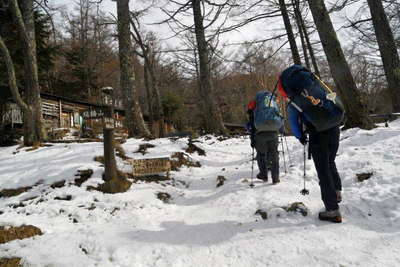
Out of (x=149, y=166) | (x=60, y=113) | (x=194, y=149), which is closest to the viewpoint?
(x=149, y=166)

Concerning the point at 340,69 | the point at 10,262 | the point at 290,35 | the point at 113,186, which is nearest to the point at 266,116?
the point at 113,186

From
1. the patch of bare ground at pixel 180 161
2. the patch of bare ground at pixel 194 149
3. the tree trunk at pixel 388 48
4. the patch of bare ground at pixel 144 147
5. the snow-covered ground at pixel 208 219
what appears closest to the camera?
the snow-covered ground at pixel 208 219

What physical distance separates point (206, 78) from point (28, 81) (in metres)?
7.24

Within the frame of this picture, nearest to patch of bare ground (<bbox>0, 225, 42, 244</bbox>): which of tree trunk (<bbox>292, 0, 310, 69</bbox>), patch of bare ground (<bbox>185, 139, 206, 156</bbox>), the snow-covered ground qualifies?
the snow-covered ground

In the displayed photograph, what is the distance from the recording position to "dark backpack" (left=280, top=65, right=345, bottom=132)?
2.55 metres

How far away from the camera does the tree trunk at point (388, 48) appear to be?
7945mm

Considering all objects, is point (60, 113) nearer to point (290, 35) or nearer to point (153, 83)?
point (153, 83)

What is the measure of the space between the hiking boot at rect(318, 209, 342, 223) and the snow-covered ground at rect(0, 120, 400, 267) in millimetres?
66

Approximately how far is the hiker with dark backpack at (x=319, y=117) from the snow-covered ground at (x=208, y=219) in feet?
1.07

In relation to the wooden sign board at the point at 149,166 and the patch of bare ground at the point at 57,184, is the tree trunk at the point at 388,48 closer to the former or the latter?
the wooden sign board at the point at 149,166

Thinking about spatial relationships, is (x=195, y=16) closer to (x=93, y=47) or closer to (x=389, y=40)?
(x=389, y=40)

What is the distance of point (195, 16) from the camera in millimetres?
11945

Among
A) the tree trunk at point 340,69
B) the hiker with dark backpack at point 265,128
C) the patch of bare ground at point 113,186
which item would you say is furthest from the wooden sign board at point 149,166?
the tree trunk at point 340,69

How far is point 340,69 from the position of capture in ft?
20.6
